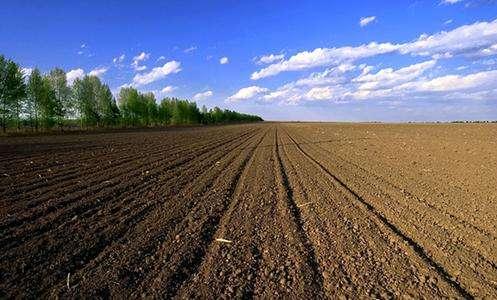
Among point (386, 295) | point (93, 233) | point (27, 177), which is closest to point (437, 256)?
point (386, 295)

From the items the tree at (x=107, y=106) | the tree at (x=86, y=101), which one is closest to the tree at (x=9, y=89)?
the tree at (x=86, y=101)

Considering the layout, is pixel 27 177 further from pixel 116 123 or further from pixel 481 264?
pixel 116 123

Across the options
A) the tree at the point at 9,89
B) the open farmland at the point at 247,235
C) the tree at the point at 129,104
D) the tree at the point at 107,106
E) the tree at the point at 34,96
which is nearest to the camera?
the open farmland at the point at 247,235

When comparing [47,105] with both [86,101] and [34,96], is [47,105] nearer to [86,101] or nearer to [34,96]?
[34,96]

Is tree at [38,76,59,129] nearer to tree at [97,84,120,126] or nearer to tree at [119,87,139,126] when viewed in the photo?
tree at [97,84,120,126]

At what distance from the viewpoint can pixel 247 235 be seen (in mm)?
7746

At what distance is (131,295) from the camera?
530 cm

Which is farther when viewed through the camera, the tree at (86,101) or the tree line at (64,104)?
the tree at (86,101)

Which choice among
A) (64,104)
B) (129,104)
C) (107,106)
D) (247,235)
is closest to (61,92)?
(64,104)

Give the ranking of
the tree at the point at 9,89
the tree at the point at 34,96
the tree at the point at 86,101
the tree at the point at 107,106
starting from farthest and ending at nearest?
the tree at the point at 107,106 → the tree at the point at 86,101 → the tree at the point at 34,96 → the tree at the point at 9,89

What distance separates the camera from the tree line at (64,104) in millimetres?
50844

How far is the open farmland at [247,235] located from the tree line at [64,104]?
41281 millimetres

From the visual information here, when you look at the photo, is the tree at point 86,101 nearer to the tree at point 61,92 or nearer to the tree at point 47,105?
the tree at point 61,92

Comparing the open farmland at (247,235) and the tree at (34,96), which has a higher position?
the tree at (34,96)
